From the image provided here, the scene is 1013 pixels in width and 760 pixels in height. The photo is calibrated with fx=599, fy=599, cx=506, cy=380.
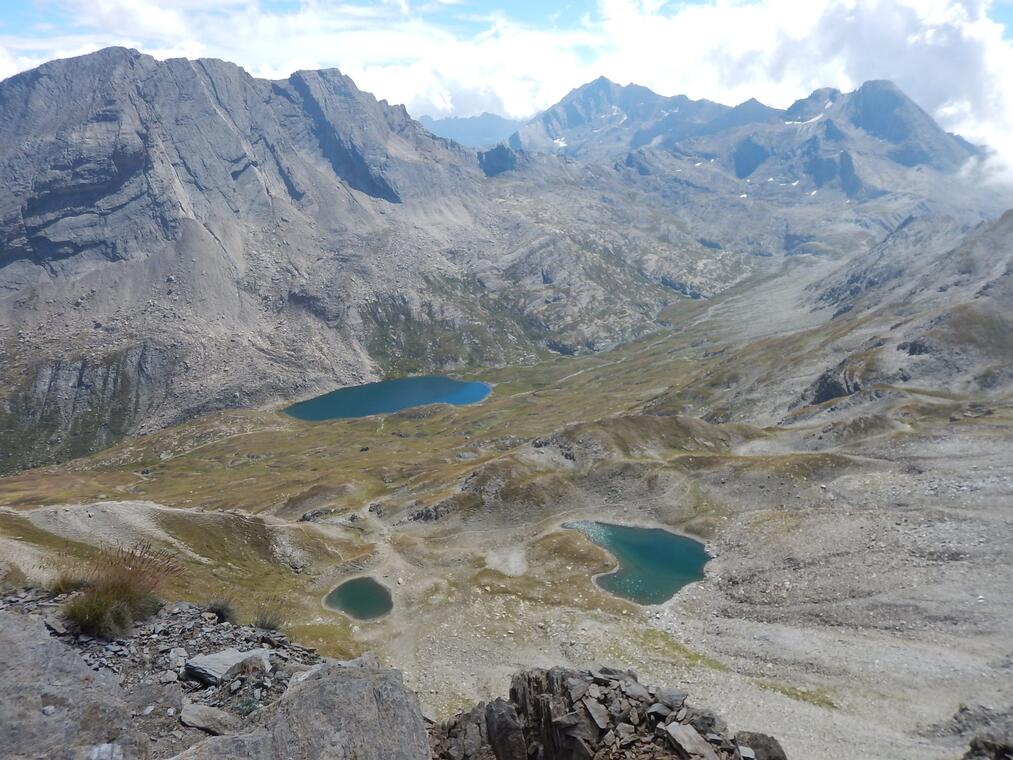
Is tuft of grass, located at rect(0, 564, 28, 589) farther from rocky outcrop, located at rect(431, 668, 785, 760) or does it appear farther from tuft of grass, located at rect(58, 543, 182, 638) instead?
rocky outcrop, located at rect(431, 668, 785, 760)

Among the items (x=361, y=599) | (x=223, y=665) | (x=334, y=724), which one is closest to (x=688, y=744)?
(x=334, y=724)

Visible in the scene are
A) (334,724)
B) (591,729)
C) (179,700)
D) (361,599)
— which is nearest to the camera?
(334,724)

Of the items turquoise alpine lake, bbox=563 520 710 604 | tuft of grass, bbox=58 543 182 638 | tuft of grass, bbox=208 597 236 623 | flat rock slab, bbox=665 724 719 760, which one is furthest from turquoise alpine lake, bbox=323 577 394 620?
flat rock slab, bbox=665 724 719 760

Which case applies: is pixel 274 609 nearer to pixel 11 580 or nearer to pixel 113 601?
pixel 11 580

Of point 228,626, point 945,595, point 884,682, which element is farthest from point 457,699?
point 945,595

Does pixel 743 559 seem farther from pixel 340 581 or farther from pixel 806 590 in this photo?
pixel 340 581
